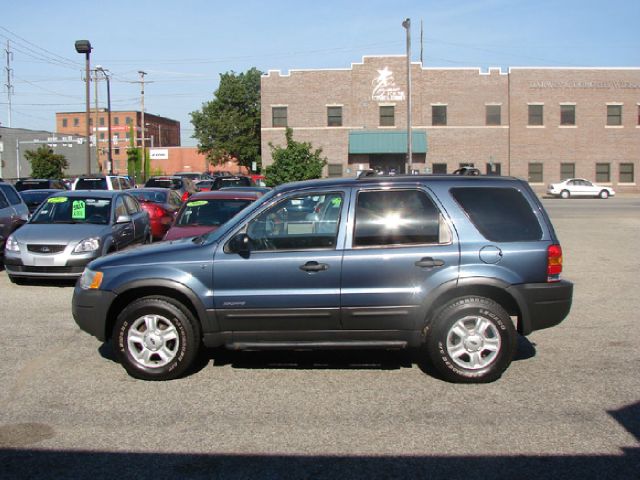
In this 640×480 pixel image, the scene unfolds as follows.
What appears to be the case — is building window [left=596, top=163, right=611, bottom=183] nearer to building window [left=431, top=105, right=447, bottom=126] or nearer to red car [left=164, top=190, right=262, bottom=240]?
building window [left=431, top=105, right=447, bottom=126]

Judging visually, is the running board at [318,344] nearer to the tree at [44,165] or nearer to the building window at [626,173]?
the tree at [44,165]

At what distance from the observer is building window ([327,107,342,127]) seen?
5197 cm

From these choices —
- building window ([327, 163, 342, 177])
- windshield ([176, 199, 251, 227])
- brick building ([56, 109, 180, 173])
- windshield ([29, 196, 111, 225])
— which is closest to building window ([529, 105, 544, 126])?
building window ([327, 163, 342, 177])

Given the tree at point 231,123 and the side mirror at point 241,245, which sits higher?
the tree at point 231,123

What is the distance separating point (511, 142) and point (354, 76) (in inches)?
489

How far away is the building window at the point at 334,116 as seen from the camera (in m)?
52.0

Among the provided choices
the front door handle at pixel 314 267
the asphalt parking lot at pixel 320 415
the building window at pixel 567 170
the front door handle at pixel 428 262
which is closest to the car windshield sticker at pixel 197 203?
the asphalt parking lot at pixel 320 415

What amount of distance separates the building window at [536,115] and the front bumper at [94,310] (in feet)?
161

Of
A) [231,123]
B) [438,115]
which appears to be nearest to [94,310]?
[438,115]

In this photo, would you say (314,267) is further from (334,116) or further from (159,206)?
(334,116)

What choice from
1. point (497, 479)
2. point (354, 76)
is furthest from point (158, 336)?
point (354, 76)

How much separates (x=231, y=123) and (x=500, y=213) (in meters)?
73.8

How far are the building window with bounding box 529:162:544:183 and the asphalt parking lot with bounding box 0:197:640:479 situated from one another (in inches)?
1817

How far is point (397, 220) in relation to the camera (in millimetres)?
6285
